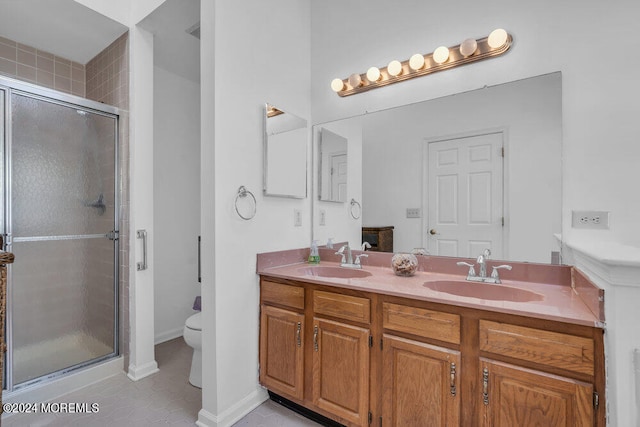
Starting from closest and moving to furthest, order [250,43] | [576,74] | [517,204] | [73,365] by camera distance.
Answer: [576,74], [517,204], [250,43], [73,365]

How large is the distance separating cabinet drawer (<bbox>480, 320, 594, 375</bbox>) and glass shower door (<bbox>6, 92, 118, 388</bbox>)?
2.62 m

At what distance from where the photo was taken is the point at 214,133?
169 centimetres

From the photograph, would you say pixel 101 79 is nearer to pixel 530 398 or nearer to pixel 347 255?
pixel 347 255

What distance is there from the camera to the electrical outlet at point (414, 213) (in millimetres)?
1975

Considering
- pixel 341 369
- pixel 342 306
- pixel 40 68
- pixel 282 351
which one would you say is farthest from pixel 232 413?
pixel 40 68

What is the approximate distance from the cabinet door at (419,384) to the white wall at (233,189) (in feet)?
2.88

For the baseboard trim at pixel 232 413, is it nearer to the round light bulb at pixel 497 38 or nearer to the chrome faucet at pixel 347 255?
the chrome faucet at pixel 347 255

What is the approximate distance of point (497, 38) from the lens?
62.7 inches

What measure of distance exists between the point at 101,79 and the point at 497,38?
3.08 m

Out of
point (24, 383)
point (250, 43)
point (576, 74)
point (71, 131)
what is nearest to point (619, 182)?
point (576, 74)

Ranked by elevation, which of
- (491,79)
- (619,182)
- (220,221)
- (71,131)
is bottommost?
(220,221)

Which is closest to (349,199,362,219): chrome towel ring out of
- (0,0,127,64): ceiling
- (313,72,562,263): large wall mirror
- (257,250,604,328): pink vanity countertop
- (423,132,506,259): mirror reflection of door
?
(313,72,562,263): large wall mirror

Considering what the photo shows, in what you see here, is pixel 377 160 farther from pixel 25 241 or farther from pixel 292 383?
pixel 25 241

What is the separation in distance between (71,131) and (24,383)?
1.72m
